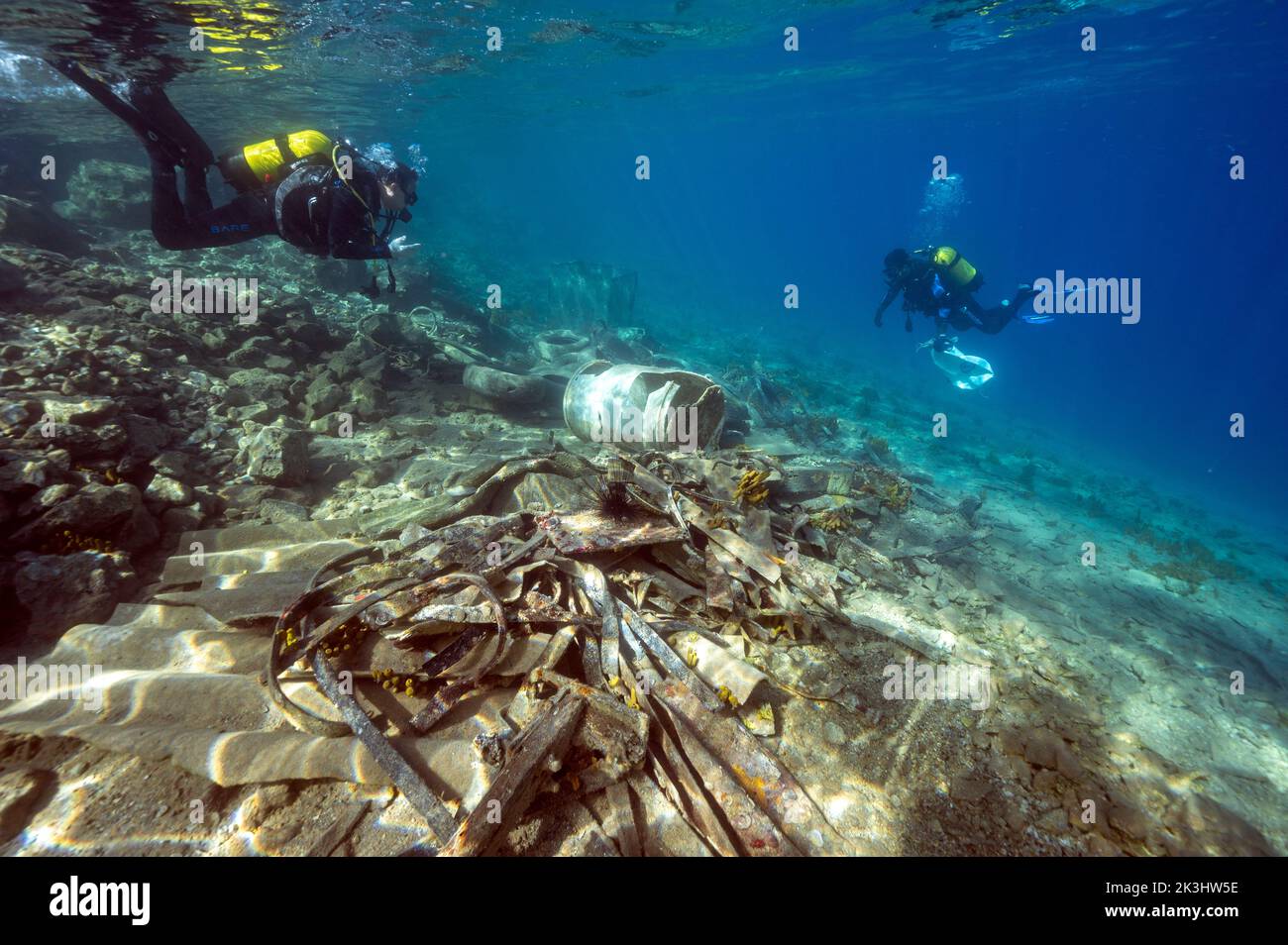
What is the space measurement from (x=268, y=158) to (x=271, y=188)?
1.27ft

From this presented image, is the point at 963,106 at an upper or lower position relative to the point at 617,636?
upper

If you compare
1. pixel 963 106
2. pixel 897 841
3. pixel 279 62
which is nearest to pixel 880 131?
pixel 963 106

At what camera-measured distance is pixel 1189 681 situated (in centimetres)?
487

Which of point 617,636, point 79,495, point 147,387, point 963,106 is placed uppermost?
point 963,106

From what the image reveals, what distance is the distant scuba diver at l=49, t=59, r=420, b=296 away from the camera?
639 centimetres

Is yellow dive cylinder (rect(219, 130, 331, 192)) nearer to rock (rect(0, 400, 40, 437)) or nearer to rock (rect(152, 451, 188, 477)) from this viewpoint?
rock (rect(0, 400, 40, 437))

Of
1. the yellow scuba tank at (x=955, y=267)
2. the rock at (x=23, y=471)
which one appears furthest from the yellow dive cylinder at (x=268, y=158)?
the yellow scuba tank at (x=955, y=267)

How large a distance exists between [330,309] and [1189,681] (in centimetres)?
1762

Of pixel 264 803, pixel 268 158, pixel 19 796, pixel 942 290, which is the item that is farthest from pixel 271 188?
pixel 942 290

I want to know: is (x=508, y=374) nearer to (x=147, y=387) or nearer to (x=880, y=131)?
(x=147, y=387)

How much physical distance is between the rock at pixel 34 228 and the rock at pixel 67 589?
528 inches

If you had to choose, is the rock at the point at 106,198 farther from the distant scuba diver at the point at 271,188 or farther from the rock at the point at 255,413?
the rock at the point at 255,413

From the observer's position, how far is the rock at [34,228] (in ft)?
37.3

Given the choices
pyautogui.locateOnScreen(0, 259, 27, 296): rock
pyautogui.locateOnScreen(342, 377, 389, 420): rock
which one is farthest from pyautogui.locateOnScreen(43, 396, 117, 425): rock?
pyautogui.locateOnScreen(0, 259, 27, 296): rock
